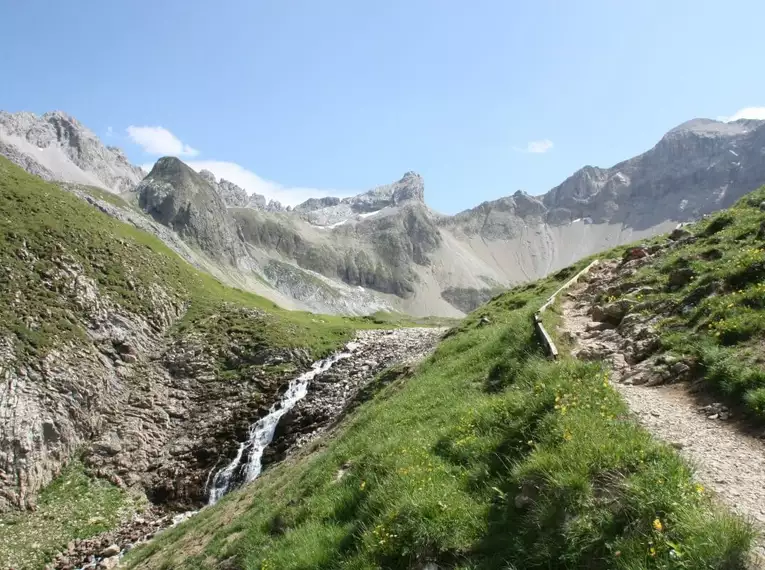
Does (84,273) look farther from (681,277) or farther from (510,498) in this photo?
(510,498)

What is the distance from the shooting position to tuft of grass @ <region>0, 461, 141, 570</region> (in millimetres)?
26109

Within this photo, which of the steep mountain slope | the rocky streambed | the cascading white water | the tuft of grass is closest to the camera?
the steep mountain slope

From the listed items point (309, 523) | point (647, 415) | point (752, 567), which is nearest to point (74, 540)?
point (309, 523)

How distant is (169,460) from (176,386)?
949 cm

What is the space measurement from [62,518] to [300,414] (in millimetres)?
16704

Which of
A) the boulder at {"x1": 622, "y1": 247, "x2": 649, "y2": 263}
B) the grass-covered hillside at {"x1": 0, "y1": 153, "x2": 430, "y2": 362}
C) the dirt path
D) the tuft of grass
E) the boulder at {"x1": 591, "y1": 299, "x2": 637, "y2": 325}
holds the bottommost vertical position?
the tuft of grass

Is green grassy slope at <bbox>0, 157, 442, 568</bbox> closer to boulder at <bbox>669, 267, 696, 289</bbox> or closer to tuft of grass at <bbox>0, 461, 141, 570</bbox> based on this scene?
tuft of grass at <bbox>0, 461, 141, 570</bbox>

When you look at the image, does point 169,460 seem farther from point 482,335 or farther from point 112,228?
point 112,228

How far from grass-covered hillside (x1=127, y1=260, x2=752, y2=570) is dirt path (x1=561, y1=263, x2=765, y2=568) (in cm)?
67

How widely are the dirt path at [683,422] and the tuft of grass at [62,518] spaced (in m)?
29.7

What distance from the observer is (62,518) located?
29.3 metres

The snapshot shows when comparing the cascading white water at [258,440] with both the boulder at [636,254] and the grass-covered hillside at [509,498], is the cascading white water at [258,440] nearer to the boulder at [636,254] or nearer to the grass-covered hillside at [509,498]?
the grass-covered hillside at [509,498]

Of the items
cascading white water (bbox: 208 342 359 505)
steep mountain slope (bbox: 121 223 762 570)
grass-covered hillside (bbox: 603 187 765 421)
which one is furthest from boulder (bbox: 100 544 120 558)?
grass-covered hillside (bbox: 603 187 765 421)

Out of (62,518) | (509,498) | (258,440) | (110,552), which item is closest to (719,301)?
(509,498)
